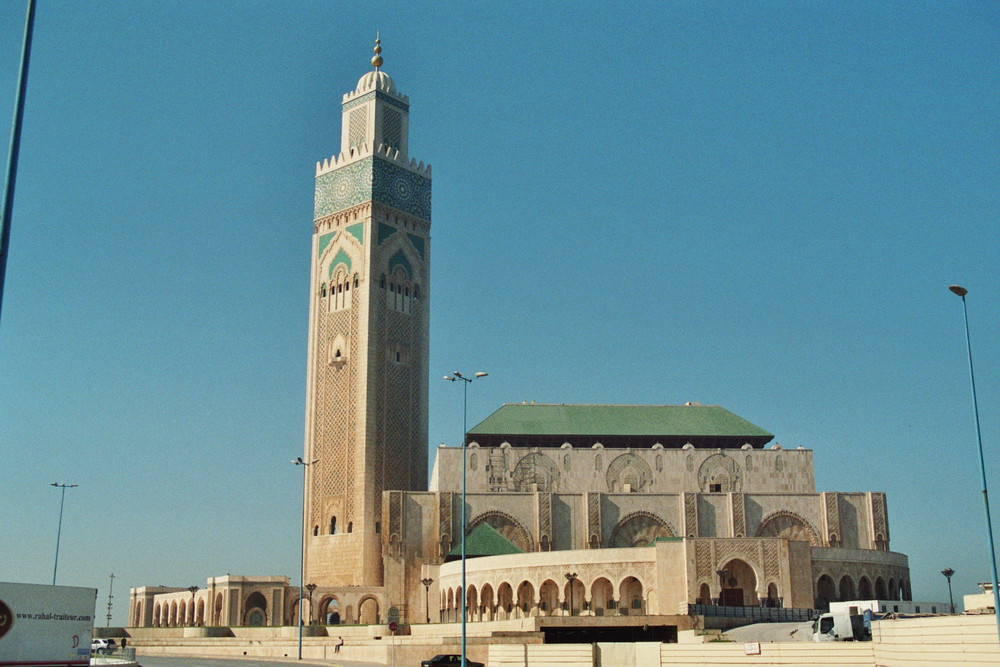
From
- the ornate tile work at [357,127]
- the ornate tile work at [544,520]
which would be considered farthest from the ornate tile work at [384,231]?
the ornate tile work at [544,520]

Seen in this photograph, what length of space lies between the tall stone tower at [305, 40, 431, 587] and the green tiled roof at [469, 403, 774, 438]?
5.20 metres

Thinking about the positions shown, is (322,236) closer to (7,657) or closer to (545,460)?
(545,460)

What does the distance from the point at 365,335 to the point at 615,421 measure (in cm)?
1540

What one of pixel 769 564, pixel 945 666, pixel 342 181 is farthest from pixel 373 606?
pixel 945 666

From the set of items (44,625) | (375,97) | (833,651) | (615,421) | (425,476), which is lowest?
(833,651)

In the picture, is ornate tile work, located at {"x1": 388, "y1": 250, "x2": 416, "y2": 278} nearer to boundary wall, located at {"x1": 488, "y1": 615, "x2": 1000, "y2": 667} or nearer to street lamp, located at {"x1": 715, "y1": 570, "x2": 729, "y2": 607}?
street lamp, located at {"x1": 715, "y1": 570, "x2": 729, "y2": 607}

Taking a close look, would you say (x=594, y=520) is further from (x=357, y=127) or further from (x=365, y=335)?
(x=357, y=127)

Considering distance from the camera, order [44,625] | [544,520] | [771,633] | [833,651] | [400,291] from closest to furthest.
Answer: [44,625]
[833,651]
[771,633]
[544,520]
[400,291]

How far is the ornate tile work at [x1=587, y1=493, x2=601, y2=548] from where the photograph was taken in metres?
65.1

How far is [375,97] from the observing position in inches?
2891

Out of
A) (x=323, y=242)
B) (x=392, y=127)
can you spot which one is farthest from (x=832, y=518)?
(x=392, y=127)

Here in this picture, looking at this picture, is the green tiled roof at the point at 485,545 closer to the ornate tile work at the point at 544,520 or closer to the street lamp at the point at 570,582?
the ornate tile work at the point at 544,520

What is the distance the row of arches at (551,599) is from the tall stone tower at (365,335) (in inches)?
277

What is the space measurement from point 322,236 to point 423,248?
243 inches
